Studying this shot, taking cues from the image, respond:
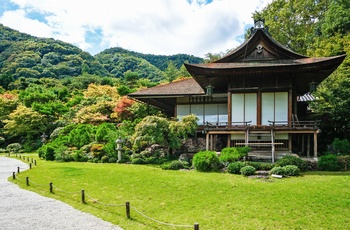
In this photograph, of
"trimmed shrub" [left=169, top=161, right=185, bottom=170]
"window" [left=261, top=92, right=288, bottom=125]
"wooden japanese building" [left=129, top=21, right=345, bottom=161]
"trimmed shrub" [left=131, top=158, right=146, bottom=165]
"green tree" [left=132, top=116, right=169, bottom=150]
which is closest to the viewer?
"trimmed shrub" [left=169, top=161, right=185, bottom=170]

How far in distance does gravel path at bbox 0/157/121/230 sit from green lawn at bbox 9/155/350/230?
15.6 inches

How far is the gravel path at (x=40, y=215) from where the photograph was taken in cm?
769

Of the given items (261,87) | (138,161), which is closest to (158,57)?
(261,87)

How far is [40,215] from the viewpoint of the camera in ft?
28.7

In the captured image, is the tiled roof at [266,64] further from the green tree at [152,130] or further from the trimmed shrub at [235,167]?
the trimmed shrub at [235,167]

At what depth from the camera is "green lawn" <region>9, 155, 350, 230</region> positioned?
23.6 ft

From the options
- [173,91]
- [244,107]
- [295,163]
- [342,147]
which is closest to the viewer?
[295,163]

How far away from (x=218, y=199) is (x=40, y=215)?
5.89 metres

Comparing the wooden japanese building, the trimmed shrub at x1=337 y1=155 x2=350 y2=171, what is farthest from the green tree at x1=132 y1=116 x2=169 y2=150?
the trimmed shrub at x1=337 y1=155 x2=350 y2=171

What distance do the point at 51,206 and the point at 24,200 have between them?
1.80m

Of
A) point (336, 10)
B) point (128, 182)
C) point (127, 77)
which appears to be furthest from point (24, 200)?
point (127, 77)

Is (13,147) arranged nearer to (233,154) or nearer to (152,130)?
(152,130)

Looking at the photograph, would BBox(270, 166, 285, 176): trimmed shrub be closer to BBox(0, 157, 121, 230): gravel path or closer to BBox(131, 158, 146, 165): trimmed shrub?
BBox(0, 157, 121, 230): gravel path

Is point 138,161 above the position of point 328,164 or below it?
below
